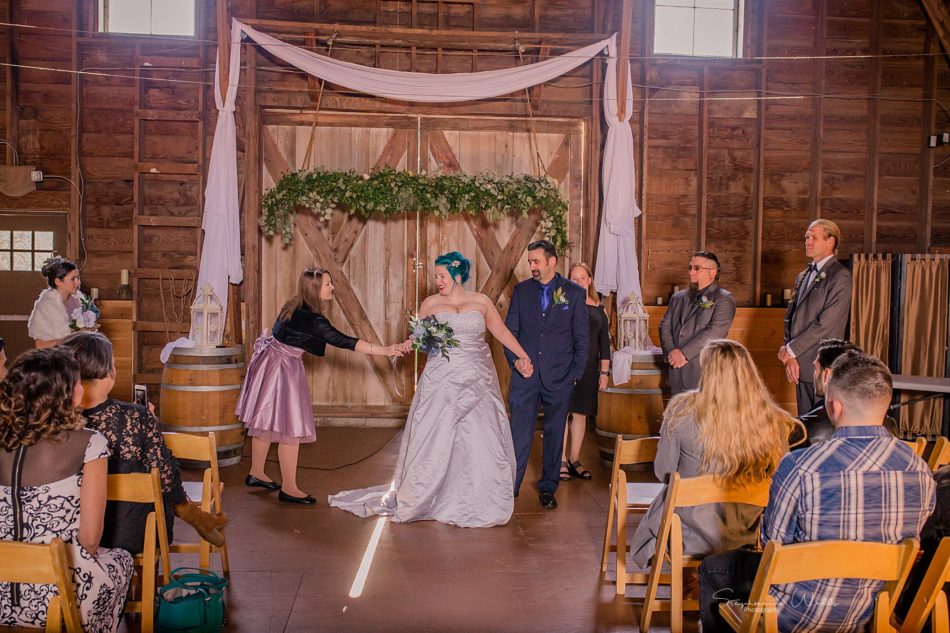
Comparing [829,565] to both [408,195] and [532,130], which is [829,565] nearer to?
[408,195]

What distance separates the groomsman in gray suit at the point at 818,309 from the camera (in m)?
5.13

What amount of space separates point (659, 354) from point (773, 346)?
2.77 meters

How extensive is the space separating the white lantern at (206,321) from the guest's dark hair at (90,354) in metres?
3.32

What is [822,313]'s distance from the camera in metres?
5.18

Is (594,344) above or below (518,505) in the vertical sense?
above

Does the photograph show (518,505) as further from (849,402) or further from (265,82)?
(265,82)

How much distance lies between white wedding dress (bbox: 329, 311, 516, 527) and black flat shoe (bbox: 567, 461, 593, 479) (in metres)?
1.18

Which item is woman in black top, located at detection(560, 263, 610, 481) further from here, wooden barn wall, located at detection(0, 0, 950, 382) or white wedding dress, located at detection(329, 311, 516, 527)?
wooden barn wall, located at detection(0, 0, 950, 382)

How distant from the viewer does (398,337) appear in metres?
8.28

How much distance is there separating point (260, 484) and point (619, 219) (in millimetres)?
3722

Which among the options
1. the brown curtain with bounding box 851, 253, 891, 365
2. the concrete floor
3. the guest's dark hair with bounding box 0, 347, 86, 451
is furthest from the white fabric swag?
the guest's dark hair with bounding box 0, 347, 86, 451

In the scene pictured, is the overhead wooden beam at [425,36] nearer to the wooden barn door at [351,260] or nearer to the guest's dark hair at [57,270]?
the wooden barn door at [351,260]

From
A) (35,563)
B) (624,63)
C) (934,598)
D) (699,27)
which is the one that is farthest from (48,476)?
(699,27)

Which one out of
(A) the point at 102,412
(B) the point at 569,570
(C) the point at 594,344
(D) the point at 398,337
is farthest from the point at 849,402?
(D) the point at 398,337
